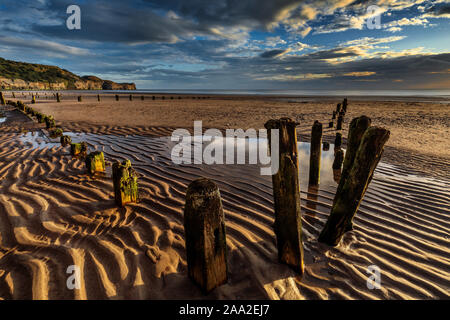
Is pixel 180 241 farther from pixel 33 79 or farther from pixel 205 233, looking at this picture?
pixel 33 79

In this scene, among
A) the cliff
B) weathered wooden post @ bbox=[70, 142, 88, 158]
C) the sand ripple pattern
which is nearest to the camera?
the sand ripple pattern

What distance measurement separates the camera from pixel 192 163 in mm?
6371

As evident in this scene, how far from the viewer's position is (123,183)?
380 centimetres

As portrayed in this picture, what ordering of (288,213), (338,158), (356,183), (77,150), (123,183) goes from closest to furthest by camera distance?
(288,213), (356,183), (123,183), (338,158), (77,150)

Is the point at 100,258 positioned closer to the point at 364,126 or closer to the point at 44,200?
A: the point at 44,200

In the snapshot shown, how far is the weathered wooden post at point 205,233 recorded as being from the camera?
2.00m

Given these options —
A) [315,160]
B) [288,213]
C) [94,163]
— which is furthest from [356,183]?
[94,163]

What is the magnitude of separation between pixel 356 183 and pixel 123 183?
3.67 metres

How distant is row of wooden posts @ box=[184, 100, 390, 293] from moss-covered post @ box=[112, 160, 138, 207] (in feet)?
7.18

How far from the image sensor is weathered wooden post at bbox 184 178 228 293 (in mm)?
2000

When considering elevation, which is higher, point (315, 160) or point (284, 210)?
point (315, 160)
